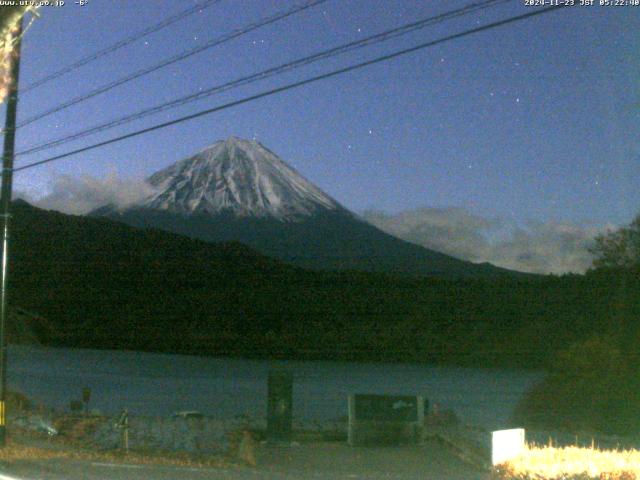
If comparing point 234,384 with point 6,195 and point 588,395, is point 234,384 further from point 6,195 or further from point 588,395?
point 6,195

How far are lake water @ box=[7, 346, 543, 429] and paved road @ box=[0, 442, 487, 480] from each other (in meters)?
6.62

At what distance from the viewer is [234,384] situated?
31.9 m

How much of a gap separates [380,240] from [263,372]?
186ft

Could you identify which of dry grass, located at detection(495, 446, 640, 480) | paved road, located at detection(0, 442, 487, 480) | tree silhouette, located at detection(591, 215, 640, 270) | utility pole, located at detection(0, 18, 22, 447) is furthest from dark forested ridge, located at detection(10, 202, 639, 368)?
utility pole, located at detection(0, 18, 22, 447)

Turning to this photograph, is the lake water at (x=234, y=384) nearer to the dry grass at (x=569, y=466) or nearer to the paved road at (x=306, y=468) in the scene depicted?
the paved road at (x=306, y=468)

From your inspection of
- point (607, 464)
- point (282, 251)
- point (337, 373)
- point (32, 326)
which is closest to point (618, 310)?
point (607, 464)

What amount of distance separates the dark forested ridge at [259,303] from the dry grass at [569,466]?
47.5 ft

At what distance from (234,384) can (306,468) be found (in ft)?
63.0

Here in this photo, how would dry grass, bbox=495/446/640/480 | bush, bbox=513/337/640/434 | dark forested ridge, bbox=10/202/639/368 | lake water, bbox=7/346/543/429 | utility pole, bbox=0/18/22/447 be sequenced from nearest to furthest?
1. dry grass, bbox=495/446/640/480
2. utility pole, bbox=0/18/22/447
3. bush, bbox=513/337/640/434
4. lake water, bbox=7/346/543/429
5. dark forested ridge, bbox=10/202/639/368

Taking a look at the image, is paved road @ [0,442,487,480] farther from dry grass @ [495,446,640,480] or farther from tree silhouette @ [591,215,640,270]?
tree silhouette @ [591,215,640,270]

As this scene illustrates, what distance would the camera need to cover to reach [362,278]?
185ft

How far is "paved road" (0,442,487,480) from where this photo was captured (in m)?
11.3

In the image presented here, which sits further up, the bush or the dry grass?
the bush

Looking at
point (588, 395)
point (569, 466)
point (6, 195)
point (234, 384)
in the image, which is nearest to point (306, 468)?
point (569, 466)
